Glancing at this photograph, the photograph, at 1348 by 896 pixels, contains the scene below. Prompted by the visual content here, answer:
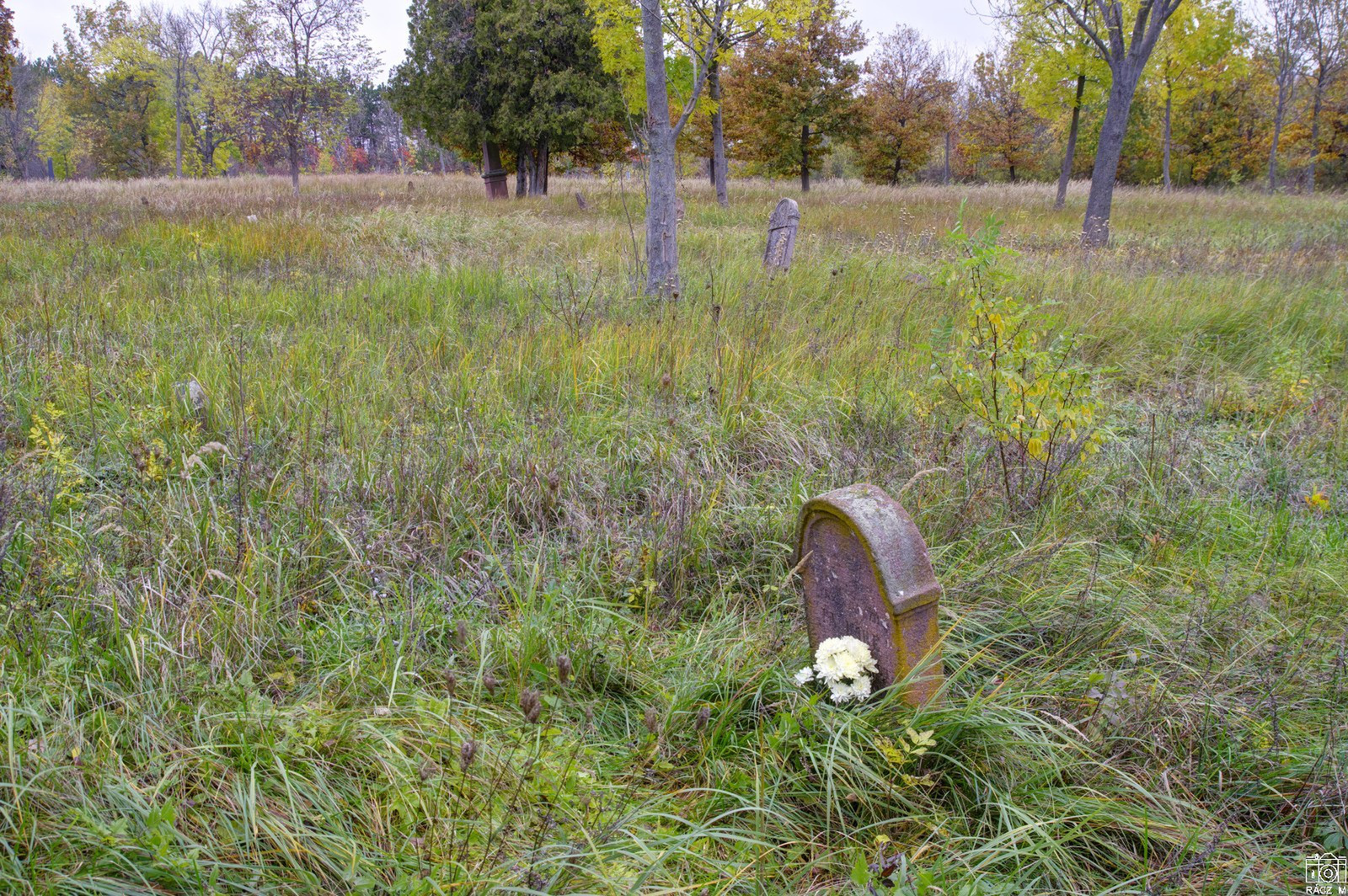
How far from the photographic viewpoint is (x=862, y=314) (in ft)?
18.4

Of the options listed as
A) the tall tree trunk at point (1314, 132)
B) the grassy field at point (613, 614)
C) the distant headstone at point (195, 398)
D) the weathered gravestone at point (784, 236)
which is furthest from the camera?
the tall tree trunk at point (1314, 132)

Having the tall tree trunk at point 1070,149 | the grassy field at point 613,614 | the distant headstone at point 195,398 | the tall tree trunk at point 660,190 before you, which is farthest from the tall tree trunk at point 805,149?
the distant headstone at point 195,398

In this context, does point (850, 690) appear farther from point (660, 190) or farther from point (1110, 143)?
point (1110, 143)

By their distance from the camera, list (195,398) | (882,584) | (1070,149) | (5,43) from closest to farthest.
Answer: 1. (882,584)
2. (195,398)
3. (5,43)
4. (1070,149)

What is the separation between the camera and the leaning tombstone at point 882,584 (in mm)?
1837

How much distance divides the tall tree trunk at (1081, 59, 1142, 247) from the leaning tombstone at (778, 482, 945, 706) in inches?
441

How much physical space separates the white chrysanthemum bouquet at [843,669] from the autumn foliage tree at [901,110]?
30057 mm

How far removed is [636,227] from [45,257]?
21.9 feet

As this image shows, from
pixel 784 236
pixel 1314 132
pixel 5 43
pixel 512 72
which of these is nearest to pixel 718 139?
pixel 512 72

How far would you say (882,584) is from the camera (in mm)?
1834

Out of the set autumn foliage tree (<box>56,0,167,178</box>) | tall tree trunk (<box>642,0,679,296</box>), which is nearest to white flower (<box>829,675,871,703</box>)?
tall tree trunk (<box>642,0,679,296</box>)

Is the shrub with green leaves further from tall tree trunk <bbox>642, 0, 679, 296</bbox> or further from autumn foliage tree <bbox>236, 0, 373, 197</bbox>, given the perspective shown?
autumn foliage tree <bbox>236, 0, 373, 197</bbox>

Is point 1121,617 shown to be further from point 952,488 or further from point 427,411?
point 427,411

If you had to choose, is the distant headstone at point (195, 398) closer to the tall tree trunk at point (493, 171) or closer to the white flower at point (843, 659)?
the white flower at point (843, 659)
